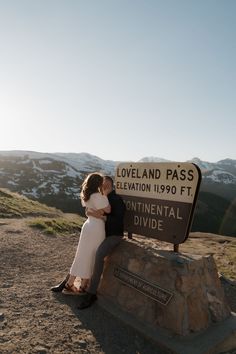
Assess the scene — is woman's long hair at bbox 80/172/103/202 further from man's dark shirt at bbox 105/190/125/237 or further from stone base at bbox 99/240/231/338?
stone base at bbox 99/240/231/338

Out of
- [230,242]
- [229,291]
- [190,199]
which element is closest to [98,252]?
[190,199]

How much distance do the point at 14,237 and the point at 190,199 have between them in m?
9.62

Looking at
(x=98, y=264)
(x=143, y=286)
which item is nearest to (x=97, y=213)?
(x=98, y=264)

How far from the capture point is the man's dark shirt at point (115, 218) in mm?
7918

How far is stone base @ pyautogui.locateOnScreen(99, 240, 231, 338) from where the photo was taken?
6.49 meters

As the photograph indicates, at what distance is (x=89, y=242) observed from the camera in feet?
25.5

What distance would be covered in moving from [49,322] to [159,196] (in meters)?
3.19

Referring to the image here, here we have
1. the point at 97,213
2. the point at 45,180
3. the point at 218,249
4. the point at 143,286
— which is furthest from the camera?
the point at 45,180

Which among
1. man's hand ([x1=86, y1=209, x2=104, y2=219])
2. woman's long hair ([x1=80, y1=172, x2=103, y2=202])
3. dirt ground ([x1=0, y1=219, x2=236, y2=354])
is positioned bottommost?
dirt ground ([x1=0, y1=219, x2=236, y2=354])

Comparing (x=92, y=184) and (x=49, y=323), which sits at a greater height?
(x=92, y=184)

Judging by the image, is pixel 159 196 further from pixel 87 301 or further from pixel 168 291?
pixel 87 301

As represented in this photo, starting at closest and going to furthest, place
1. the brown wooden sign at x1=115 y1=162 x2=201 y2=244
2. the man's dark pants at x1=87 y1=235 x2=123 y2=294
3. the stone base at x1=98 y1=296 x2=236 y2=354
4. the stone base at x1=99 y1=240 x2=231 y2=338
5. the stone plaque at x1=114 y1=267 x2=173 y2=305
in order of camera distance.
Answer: the stone base at x1=98 y1=296 x2=236 y2=354 < the stone base at x1=99 y1=240 x2=231 y2=338 < the stone plaque at x1=114 y1=267 x2=173 y2=305 < the brown wooden sign at x1=115 y1=162 x2=201 y2=244 < the man's dark pants at x1=87 y1=235 x2=123 y2=294

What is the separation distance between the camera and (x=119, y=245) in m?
8.15

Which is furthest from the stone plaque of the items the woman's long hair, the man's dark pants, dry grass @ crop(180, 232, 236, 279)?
dry grass @ crop(180, 232, 236, 279)
